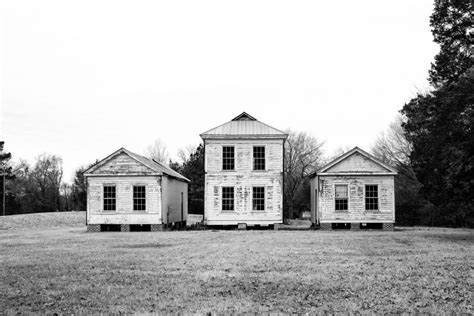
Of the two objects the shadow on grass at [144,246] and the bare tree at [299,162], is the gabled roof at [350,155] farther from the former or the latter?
the bare tree at [299,162]

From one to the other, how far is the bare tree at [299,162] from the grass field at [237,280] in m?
48.2

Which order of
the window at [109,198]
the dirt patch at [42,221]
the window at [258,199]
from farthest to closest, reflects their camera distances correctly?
the dirt patch at [42,221]
the window at [258,199]
the window at [109,198]

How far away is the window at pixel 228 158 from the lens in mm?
37562

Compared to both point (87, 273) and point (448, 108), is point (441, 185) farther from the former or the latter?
point (87, 273)

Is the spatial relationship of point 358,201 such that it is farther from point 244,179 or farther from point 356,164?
point 244,179

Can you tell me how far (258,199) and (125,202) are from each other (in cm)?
863

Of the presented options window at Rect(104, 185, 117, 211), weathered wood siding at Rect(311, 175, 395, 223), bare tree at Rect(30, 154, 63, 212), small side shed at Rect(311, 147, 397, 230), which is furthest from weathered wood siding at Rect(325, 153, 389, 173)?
bare tree at Rect(30, 154, 63, 212)

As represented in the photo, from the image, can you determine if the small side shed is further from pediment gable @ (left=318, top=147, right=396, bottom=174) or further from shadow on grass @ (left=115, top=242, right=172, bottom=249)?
shadow on grass @ (left=115, top=242, right=172, bottom=249)

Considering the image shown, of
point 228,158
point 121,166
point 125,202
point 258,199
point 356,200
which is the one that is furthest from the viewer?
point 228,158

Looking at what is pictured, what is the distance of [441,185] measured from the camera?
28.4 meters

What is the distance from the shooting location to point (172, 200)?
41625 mm

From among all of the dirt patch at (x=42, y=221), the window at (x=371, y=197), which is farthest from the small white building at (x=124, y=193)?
the window at (x=371, y=197)

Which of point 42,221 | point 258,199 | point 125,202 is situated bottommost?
point 42,221

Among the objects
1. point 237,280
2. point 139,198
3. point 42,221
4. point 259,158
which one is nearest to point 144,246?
point 237,280
